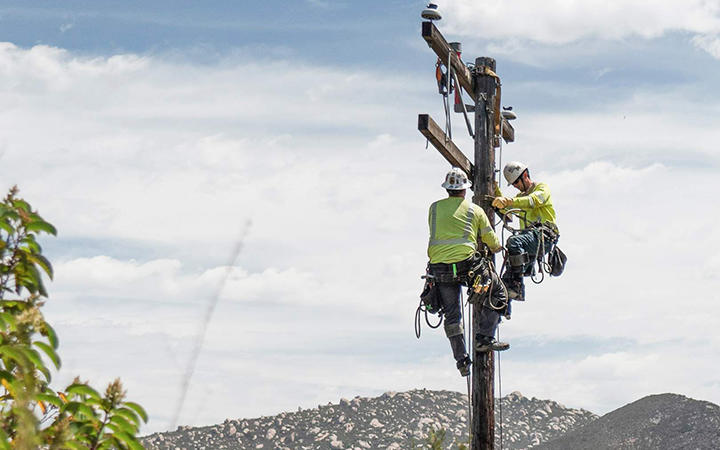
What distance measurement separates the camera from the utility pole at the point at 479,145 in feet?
37.4

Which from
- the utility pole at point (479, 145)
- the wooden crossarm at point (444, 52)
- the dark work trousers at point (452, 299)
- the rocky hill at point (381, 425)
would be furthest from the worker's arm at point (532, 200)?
the rocky hill at point (381, 425)

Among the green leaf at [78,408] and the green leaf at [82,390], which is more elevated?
the green leaf at [82,390]

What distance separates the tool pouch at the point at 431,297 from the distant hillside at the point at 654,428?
1779 inches

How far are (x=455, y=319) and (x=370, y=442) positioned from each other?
183 feet

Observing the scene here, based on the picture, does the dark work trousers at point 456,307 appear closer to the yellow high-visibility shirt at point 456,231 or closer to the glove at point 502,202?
the yellow high-visibility shirt at point 456,231

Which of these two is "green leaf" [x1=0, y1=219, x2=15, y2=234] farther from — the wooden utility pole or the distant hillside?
the distant hillside

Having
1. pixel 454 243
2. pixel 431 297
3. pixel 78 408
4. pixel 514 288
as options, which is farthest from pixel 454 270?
pixel 78 408

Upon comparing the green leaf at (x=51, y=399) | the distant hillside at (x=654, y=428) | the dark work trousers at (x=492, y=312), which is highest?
the distant hillside at (x=654, y=428)

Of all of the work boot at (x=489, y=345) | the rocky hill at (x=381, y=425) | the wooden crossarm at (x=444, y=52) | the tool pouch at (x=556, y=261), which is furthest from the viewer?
the rocky hill at (x=381, y=425)

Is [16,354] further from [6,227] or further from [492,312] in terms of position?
[492,312]

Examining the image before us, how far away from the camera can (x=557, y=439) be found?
6038 cm

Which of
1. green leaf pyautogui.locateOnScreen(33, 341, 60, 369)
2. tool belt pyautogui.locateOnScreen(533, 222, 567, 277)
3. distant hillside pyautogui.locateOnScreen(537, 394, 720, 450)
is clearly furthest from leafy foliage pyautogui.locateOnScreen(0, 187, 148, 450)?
distant hillside pyautogui.locateOnScreen(537, 394, 720, 450)

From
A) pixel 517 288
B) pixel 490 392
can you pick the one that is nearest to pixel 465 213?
pixel 517 288

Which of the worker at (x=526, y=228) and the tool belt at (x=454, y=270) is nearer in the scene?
the tool belt at (x=454, y=270)
